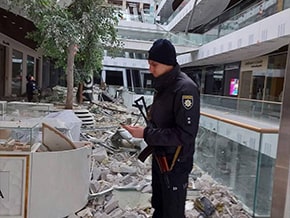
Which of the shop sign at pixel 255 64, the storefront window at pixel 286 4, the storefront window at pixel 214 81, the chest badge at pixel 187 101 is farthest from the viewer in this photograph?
the storefront window at pixel 214 81

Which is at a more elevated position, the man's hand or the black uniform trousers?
the man's hand

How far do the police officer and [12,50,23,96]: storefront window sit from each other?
16.1 m

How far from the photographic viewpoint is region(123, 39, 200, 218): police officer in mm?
1792

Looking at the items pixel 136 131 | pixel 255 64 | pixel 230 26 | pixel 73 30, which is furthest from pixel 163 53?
pixel 255 64

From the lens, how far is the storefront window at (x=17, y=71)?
55.6ft

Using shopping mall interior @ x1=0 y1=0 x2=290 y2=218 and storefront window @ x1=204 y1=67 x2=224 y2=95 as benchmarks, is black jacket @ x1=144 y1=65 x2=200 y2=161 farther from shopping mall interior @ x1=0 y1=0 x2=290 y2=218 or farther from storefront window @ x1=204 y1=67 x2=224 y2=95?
storefront window @ x1=204 y1=67 x2=224 y2=95

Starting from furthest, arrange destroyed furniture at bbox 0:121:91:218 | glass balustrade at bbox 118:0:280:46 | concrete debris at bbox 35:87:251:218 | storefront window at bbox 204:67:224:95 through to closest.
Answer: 1. storefront window at bbox 204:67:224:95
2. glass balustrade at bbox 118:0:280:46
3. concrete debris at bbox 35:87:251:218
4. destroyed furniture at bbox 0:121:91:218

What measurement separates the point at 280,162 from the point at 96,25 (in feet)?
28.8

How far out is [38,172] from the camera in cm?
250

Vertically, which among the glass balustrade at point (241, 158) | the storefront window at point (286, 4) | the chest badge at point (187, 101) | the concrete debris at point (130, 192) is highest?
the storefront window at point (286, 4)

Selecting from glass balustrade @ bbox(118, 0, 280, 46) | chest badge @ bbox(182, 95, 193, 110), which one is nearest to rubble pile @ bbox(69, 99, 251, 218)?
chest badge @ bbox(182, 95, 193, 110)

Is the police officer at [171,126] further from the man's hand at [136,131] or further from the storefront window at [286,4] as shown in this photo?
the storefront window at [286,4]

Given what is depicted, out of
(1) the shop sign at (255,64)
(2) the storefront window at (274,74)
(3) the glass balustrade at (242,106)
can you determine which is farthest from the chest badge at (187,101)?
(1) the shop sign at (255,64)

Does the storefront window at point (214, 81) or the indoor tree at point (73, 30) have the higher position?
the indoor tree at point (73, 30)
